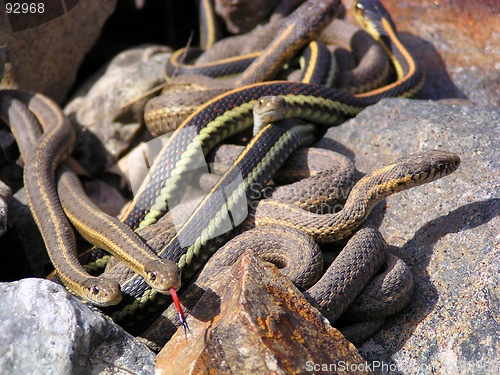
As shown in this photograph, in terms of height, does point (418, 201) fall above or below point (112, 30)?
below

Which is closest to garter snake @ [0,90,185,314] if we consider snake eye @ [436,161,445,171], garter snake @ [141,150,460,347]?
garter snake @ [141,150,460,347]

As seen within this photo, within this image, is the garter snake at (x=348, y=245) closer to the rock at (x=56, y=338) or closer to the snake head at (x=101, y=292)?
the snake head at (x=101, y=292)

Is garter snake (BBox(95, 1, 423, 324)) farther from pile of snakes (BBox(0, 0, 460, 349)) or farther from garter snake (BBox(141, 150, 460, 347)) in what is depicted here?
garter snake (BBox(141, 150, 460, 347))

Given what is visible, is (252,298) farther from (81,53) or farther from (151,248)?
(81,53)

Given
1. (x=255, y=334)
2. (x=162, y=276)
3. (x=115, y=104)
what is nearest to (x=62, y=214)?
(x=162, y=276)

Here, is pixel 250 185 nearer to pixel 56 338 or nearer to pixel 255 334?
pixel 255 334

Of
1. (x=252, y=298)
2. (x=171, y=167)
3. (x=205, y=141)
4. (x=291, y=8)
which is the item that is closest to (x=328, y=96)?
(x=205, y=141)
